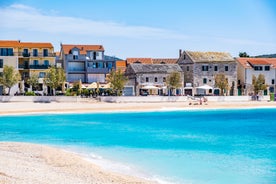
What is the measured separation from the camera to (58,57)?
317 feet

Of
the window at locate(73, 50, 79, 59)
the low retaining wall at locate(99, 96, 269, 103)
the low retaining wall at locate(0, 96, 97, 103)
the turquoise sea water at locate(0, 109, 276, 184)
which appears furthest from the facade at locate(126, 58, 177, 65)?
the turquoise sea water at locate(0, 109, 276, 184)

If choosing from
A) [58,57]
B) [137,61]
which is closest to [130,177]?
[137,61]

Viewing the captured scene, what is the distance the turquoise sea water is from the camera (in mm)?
20641

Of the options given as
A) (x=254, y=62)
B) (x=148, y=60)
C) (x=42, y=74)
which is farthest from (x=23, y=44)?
(x=254, y=62)

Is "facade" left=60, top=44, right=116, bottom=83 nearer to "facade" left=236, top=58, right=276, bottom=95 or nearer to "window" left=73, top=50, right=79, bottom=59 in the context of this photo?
"window" left=73, top=50, right=79, bottom=59

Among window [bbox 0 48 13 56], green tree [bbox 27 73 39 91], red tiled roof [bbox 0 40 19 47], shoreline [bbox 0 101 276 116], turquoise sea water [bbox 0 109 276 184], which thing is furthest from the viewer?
red tiled roof [bbox 0 40 19 47]

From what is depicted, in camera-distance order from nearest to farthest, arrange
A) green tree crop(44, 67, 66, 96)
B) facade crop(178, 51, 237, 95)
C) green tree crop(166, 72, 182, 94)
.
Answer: green tree crop(44, 67, 66, 96) → green tree crop(166, 72, 182, 94) → facade crop(178, 51, 237, 95)

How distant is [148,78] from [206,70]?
35.4 ft

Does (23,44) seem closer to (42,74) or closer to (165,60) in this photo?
(42,74)

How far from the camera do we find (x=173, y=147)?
29141mm

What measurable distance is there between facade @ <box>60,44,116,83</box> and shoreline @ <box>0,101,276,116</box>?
19.2 metres

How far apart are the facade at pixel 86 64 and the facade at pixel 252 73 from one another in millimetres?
22550

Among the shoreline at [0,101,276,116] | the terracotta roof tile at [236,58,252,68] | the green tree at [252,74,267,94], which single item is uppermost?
the terracotta roof tile at [236,58,252,68]

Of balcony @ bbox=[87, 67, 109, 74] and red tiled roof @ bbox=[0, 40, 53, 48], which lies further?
balcony @ bbox=[87, 67, 109, 74]
